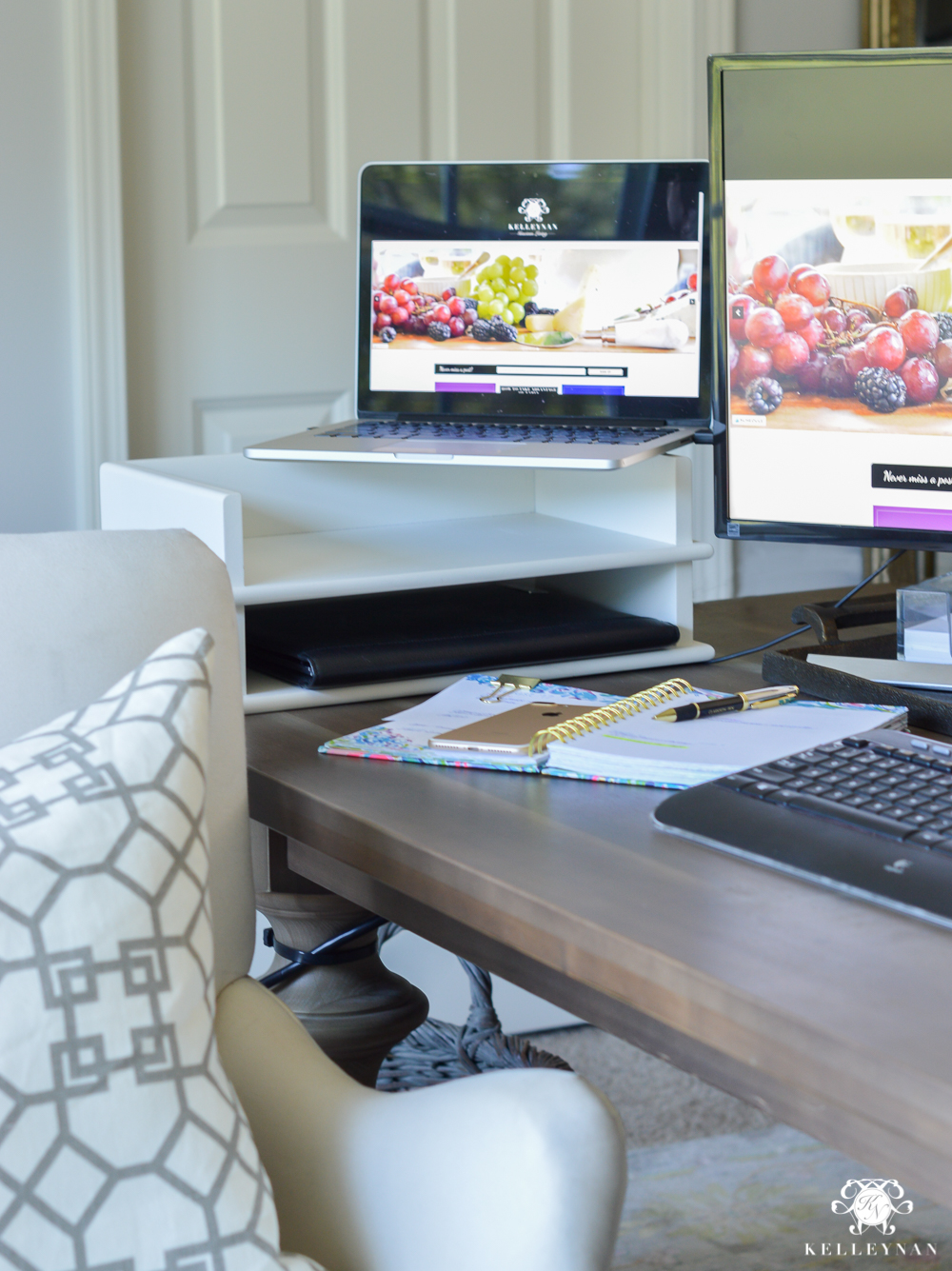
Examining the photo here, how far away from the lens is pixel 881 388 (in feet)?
3.65

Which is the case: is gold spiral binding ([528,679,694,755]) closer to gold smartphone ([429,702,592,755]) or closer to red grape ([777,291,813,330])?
gold smartphone ([429,702,592,755])

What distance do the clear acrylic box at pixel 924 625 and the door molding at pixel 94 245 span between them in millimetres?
1421

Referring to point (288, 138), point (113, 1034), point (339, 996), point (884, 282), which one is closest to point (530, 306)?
point (884, 282)

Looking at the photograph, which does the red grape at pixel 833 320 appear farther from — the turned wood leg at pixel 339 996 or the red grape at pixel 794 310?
the turned wood leg at pixel 339 996

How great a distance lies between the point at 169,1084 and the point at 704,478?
2.08 m

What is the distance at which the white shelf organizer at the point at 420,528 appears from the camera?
1102mm

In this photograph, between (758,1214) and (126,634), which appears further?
(758,1214)

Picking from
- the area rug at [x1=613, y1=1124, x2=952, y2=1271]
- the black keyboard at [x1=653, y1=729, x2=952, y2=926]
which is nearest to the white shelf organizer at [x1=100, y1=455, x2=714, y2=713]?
the black keyboard at [x1=653, y1=729, x2=952, y2=926]

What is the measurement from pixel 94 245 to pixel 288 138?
40 centimetres

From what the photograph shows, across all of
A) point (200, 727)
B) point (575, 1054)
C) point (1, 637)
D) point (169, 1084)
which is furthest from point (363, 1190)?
point (575, 1054)

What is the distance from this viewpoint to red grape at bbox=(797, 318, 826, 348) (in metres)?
1.12

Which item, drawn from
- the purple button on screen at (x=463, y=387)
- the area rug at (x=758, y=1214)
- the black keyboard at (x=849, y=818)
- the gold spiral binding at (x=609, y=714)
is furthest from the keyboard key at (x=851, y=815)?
the area rug at (x=758, y=1214)

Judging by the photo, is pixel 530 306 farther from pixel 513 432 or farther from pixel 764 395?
pixel 764 395

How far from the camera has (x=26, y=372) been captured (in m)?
2.19
